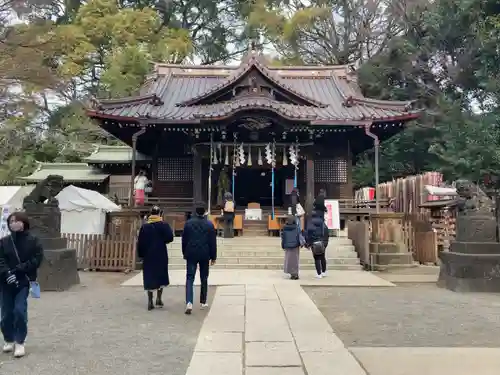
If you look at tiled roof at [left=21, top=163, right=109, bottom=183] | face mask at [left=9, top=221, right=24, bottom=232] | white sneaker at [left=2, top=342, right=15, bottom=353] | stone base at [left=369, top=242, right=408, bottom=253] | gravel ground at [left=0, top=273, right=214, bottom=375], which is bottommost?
gravel ground at [left=0, top=273, right=214, bottom=375]

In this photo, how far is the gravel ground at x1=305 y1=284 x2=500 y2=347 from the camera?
566 cm

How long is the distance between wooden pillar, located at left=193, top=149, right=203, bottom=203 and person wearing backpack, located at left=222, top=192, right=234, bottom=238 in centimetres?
230

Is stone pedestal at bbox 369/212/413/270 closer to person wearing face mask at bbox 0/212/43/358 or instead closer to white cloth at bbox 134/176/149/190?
white cloth at bbox 134/176/149/190

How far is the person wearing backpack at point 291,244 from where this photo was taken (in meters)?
10.7

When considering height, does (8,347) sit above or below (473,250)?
below

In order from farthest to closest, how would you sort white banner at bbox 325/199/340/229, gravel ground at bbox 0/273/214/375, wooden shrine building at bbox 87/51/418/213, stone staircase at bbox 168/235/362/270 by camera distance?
wooden shrine building at bbox 87/51/418/213
white banner at bbox 325/199/340/229
stone staircase at bbox 168/235/362/270
gravel ground at bbox 0/273/214/375

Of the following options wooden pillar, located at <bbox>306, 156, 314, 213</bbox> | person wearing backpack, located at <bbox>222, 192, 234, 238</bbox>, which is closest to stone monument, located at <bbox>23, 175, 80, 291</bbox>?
person wearing backpack, located at <bbox>222, 192, 234, 238</bbox>

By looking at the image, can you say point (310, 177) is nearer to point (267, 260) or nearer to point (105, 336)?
point (267, 260)

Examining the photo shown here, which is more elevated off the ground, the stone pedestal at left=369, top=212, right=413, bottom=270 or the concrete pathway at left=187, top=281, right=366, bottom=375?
the stone pedestal at left=369, top=212, right=413, bottom=270

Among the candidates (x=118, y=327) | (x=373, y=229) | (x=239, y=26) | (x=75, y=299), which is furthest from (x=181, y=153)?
(x=239, y=26)

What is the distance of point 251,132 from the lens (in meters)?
18.0

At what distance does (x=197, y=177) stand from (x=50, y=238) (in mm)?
8701

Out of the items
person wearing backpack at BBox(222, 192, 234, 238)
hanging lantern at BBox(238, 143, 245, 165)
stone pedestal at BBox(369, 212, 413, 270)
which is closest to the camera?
stone pedestal at BBox(369, 212, 413, 270)

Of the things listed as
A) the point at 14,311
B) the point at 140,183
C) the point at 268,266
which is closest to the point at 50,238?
the point at 14,311
